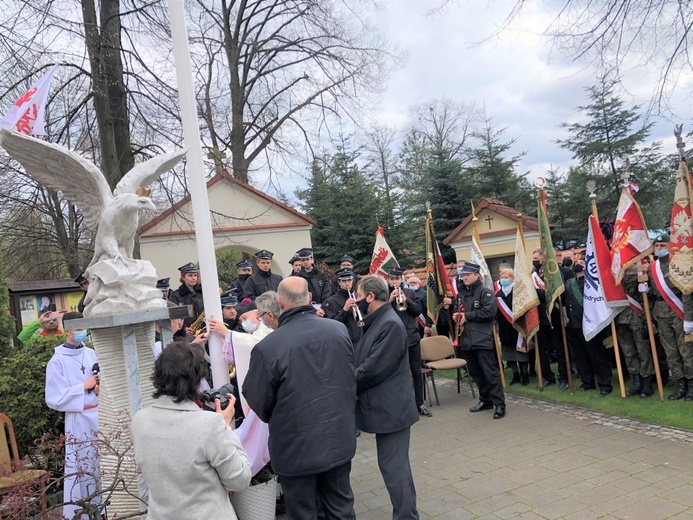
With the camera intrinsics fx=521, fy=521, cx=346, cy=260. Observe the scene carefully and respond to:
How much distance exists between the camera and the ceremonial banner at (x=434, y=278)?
8.98 meters

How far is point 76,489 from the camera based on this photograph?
4469 mm

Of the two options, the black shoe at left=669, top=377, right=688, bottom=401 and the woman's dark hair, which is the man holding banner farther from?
the woman's dark hair

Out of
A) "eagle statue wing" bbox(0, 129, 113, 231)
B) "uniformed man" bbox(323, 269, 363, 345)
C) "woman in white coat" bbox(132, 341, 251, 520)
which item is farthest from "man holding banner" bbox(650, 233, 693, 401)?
"eagle statue wing" bbox(0, 129, 113, 231)

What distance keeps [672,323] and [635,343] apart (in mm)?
558

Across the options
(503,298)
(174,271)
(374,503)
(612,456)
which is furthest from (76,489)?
(174,271)

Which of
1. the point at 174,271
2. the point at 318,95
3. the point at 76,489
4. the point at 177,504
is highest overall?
the point at 318,95

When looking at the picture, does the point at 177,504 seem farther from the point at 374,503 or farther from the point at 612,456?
the point at 612,456

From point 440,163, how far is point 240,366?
16901 mm

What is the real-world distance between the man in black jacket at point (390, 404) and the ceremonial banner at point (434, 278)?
5.16m

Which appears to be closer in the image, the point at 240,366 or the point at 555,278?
the point at 240,366

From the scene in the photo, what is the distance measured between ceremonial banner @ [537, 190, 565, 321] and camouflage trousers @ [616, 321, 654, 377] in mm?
900

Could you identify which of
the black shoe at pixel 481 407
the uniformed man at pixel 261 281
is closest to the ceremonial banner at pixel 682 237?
the black shoe at pixel 481 407

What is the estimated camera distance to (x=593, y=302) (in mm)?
7062

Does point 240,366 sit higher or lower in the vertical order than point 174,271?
lower
